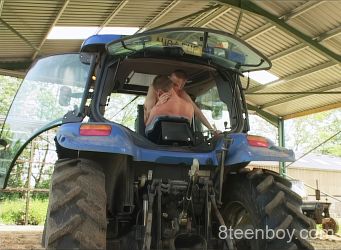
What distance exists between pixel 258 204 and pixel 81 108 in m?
1.75

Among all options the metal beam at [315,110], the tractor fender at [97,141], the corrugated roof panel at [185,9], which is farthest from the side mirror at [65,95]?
the metal beam at [315,110]

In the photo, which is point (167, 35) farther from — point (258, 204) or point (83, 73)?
point (258, 204)

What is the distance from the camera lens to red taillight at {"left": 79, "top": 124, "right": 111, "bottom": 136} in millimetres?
3484

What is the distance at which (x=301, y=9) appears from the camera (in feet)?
31.5

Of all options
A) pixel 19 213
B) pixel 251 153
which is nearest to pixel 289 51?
pixel 251 153

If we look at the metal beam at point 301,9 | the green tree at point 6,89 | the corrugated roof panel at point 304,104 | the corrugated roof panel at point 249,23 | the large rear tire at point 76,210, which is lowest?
the large rear tire at point 76,210

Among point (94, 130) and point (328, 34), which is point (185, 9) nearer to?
point (328, 34)

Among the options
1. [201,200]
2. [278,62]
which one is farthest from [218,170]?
[278,62]

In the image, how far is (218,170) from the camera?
12.7ft

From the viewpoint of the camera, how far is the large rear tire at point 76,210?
2.99m

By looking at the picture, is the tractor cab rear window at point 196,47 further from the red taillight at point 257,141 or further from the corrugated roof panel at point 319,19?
the corrugated roof panel at point 319,19

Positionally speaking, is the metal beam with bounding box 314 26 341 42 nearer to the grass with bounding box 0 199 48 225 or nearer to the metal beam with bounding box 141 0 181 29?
the metal beam with bounding box 141 0 181 29

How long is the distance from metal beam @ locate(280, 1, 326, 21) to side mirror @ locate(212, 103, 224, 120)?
5397 mm

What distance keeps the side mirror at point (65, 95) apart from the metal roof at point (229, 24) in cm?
539
